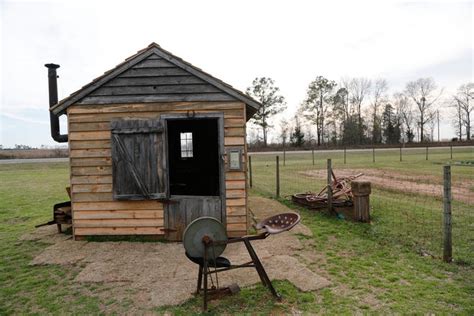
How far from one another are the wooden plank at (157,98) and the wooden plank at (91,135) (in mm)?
590

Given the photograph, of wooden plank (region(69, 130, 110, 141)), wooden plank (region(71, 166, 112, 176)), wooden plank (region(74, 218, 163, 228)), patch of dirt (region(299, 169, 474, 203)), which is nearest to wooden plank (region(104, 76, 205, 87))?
wooden plank (region(69, 130, 110, 141))

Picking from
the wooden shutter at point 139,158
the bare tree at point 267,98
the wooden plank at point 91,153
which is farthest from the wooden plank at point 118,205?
the bare tree at point 267,98

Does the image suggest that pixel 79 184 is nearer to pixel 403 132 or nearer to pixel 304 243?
pixel 304 243

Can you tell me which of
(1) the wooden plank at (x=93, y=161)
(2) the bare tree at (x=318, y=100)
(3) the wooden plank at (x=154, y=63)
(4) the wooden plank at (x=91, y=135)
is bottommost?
(1) the wooden plank at (x=93, y=161)

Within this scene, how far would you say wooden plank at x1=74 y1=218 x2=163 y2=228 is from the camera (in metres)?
6.09

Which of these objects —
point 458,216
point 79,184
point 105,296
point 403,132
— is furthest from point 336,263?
point 403,132

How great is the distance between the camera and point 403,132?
54.7m

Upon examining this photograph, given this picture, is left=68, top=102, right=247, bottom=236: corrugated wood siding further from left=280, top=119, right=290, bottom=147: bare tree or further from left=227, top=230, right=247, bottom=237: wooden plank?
left=280, top=119, right=290, bottom=147: bare tree

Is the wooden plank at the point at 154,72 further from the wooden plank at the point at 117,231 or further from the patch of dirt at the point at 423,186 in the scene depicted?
the patch of dirt at the point at 423,186

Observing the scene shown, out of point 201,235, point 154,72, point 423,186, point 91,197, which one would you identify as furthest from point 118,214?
point 423,186

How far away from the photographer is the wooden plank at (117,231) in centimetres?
609

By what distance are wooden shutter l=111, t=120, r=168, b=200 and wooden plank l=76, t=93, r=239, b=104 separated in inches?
16.8

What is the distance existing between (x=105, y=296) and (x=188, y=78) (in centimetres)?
392

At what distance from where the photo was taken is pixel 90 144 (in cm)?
607
